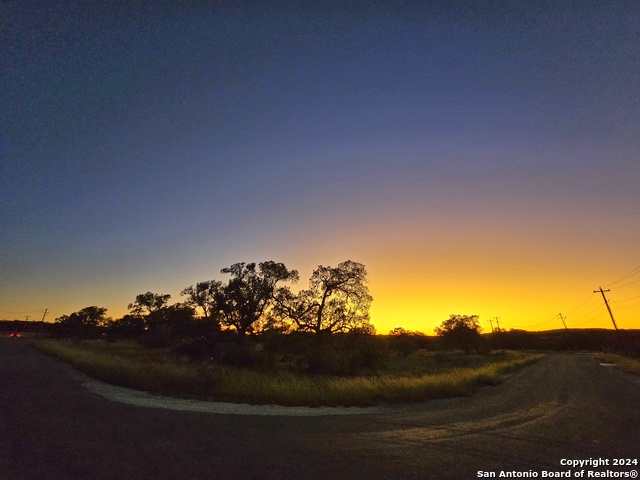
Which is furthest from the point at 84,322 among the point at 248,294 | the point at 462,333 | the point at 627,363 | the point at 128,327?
the point at 627,363

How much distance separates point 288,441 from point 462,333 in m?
81.1

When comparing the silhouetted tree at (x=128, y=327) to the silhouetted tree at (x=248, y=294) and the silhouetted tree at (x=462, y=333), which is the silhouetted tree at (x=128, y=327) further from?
the silhouetted tree at (x=462, y=333)

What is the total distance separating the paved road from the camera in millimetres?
5789

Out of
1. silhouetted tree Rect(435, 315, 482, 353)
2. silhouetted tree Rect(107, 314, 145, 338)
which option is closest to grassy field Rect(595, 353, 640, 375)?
silhouetted tree Rect(435, 315, 482, 353)

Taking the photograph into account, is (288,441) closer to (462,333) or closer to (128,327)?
(462,333)

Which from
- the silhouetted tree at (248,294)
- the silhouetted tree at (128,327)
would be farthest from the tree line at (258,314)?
the silhouetted tree at (128,327)

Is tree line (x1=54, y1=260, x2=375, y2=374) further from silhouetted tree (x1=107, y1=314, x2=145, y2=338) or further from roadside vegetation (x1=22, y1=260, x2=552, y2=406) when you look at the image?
silhouetted tree (x1=107, y1=314, x2=145, y2=338)

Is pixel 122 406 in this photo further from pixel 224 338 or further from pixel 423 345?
pixel 423 345

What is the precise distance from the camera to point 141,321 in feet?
315

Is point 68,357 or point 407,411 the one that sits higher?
point 68,357

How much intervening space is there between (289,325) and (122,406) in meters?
27.0

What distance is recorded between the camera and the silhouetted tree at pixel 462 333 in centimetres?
7688

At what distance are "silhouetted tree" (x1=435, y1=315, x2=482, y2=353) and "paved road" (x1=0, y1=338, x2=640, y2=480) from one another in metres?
70.7

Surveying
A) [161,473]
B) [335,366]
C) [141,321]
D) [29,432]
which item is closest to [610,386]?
[335,366]
